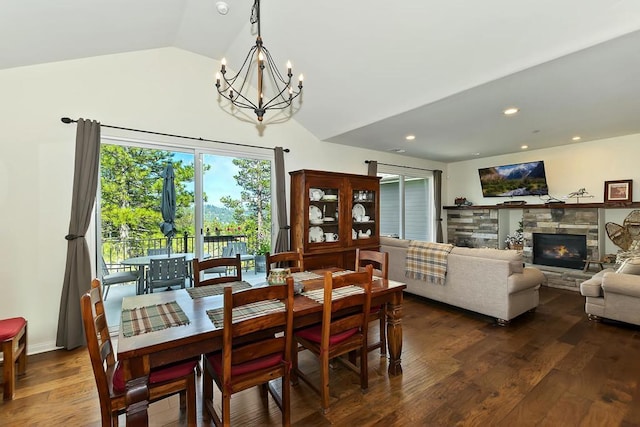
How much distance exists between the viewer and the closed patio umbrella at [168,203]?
358 cm

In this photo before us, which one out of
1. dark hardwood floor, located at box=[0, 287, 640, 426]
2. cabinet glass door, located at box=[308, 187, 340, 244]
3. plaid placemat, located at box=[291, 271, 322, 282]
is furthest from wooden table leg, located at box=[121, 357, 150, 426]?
cabinet glass door, located at box=[308, 187, 340, 244]

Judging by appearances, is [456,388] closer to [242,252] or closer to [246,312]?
[246,312]

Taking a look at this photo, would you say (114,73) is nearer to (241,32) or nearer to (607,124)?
(241,32)

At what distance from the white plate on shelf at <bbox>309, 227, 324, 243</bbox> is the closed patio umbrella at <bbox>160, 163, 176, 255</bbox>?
1.86 meters

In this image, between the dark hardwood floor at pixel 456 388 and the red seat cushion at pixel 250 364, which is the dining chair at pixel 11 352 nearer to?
the dark hardwood floor at pixel 456 388

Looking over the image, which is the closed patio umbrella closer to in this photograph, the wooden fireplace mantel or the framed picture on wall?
the wooden fireplace mantel

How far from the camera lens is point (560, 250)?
5.47 metres

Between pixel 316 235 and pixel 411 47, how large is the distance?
2708mm

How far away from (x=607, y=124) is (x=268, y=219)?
5016 millimetres

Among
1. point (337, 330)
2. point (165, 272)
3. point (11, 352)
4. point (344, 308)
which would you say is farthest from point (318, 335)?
point (11, 352)

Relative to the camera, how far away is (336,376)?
2.45 metres

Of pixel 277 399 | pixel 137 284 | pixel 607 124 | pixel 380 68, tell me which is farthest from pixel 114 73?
pixel 607 124

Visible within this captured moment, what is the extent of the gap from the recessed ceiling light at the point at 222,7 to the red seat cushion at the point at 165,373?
3111 mm

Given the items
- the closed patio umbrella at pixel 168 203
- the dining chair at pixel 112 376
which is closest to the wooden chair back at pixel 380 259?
the dining chair at pixel 112 376
